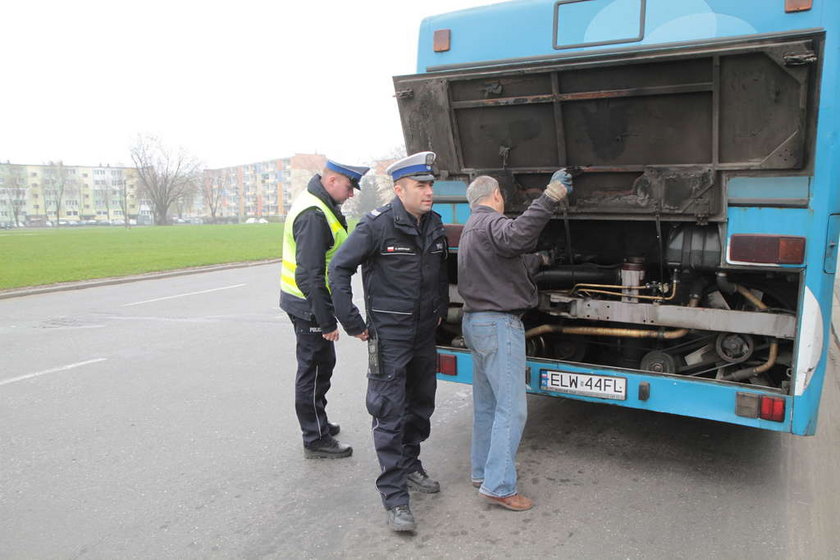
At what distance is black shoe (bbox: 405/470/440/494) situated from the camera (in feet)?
12.5

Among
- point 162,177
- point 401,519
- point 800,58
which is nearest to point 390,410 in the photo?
point 401,519

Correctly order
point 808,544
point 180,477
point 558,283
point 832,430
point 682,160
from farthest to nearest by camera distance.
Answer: point 832,430
point 558,283
point 180,477
point 682,160
point 808,544

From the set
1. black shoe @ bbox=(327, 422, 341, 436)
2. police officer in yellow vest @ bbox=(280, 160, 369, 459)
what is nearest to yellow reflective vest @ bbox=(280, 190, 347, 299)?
police officer in yellow vest @ bbox=(280, 160, 369, 459)

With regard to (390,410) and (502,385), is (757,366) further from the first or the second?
(390,410)

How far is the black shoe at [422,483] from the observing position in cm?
381

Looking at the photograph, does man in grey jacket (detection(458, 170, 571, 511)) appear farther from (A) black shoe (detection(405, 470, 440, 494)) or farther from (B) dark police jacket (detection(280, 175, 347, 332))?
(B) dark police jacket (detection(280, 175, 347, 332))

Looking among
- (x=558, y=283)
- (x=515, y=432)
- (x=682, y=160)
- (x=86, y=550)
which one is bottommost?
(x=86, y=550)

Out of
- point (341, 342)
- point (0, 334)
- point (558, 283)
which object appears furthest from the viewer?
point (0, 334)

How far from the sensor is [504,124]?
4.19 metres

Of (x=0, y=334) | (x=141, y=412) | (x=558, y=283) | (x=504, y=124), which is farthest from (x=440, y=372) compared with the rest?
(x=0, y=334)

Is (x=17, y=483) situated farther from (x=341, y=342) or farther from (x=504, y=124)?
(x=341, y=342)

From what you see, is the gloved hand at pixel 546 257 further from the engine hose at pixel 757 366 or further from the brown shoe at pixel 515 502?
the brown shoe at pixel 515 502

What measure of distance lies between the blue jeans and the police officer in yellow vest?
926 millimetres

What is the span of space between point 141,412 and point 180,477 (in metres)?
1.47
